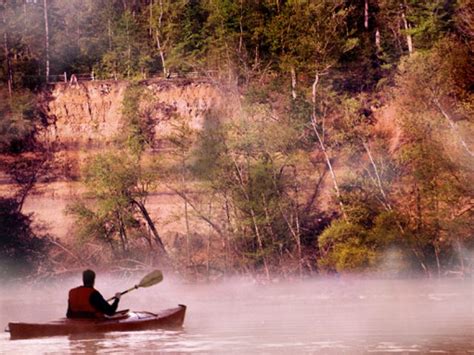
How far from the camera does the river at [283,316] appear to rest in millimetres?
25500

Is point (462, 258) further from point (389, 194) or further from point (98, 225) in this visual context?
point (98, 225)

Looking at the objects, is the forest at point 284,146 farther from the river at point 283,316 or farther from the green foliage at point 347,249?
the river at point 283,316

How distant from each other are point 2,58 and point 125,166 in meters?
19.1

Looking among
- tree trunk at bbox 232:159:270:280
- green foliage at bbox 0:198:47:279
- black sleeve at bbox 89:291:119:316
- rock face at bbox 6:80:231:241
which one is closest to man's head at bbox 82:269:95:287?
black sleeve at bbox 89:291:119:316

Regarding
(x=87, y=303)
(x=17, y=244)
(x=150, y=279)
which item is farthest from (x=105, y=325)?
(x=17, y=244)

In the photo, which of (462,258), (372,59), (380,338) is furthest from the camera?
(372,59)

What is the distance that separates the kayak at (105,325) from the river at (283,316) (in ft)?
0.71

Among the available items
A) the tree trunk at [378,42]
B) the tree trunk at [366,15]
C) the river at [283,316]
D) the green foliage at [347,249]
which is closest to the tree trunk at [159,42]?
the tree trunk at [366,15]

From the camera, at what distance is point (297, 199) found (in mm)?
52531

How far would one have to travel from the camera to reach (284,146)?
5041 cm

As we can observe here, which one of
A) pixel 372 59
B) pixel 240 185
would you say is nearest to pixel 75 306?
pixel 240 185

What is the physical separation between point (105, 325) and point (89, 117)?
4097 cm

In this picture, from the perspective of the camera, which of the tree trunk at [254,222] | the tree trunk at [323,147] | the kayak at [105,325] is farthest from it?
the tree trunk at [323,147]

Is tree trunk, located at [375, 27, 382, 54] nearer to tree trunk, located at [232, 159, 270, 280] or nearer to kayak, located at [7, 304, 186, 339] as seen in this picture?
tree trunk, located at [232, 159, 270, 280]
